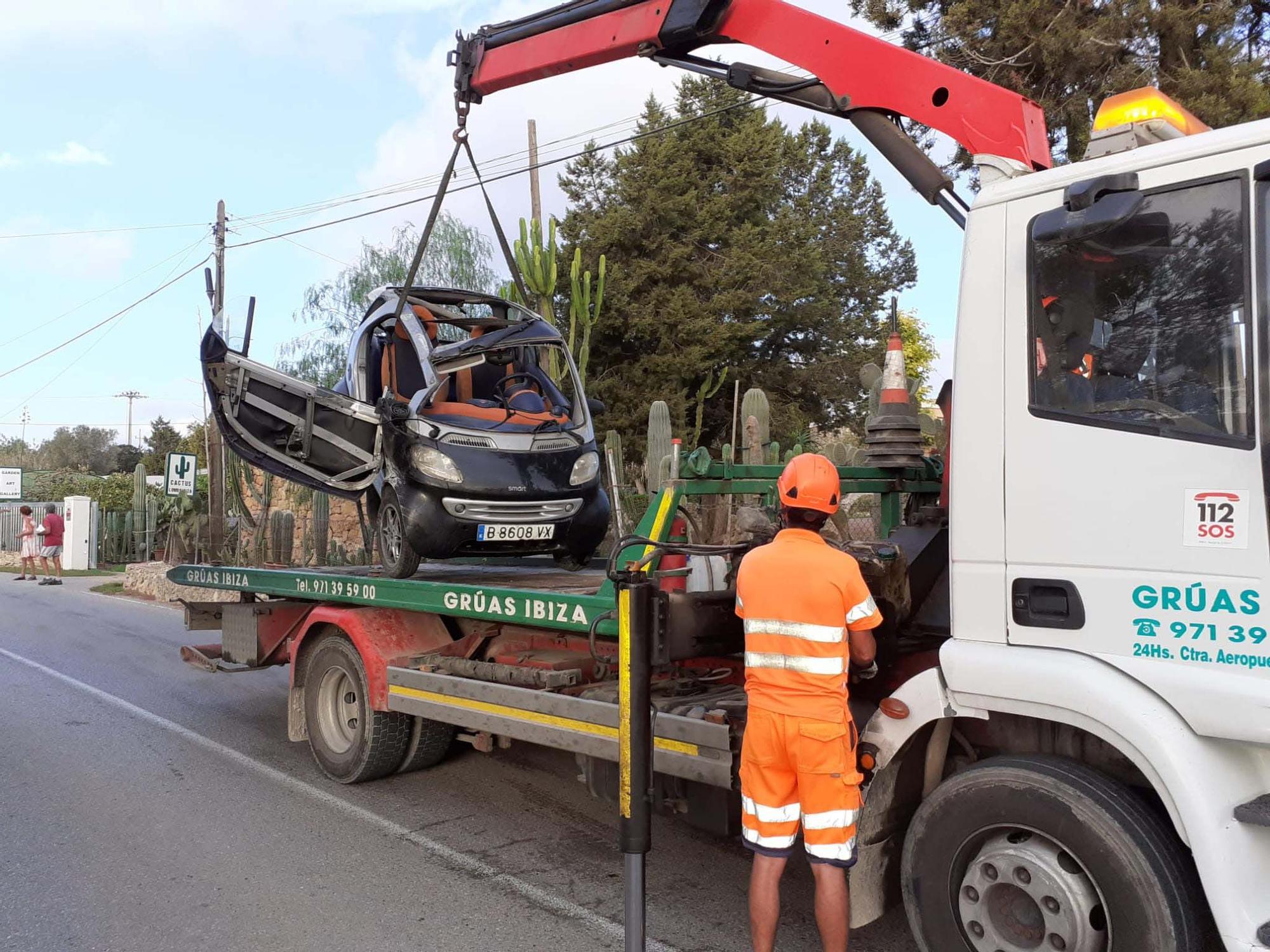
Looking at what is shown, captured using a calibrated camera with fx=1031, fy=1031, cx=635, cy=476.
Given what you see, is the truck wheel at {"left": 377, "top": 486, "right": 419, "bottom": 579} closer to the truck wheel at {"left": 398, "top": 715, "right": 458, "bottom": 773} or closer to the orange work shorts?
the truck wheel at {"left": 398, "top": 715, "right": 458, "bottom": 773}

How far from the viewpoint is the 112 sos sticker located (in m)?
2.63

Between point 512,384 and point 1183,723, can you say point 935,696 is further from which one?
point 512,384

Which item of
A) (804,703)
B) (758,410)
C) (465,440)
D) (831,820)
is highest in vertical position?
(758,410)

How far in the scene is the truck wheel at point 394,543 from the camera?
6.33 m

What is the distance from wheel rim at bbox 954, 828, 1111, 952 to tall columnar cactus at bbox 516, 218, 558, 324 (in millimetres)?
14253

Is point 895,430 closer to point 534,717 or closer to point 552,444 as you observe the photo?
point 534,717

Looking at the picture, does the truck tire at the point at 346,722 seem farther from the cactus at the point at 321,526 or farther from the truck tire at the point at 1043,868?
the cactus at the point at 321,526

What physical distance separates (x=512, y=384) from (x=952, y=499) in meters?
4.29

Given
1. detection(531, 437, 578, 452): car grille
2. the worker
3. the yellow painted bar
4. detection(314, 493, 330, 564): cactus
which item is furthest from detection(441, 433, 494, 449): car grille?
detection(314, 493, 330, 564): cactus

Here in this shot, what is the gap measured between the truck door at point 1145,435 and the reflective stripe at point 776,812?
886 mm

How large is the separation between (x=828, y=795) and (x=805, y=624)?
1.74 feet

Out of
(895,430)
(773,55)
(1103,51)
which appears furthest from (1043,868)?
(1103,51)

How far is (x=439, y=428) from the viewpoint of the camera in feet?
20.1

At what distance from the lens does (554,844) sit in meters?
5.02
